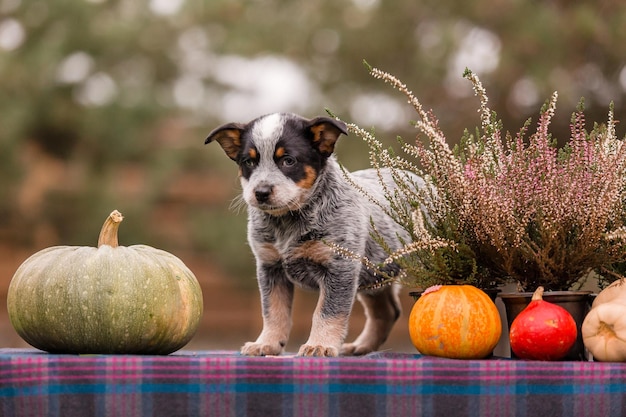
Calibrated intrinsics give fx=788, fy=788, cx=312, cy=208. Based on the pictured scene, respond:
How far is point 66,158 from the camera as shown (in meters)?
10.3

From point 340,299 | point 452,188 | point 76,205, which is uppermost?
point 76,205

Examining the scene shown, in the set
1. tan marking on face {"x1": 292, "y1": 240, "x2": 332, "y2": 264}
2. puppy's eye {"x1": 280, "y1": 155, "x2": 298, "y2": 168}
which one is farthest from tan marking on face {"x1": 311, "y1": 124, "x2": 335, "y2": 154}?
tan marking on face {"x1": 292, "y1": 240, "x2": 332, "y2": 264}

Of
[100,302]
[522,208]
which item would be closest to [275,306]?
[100,302]

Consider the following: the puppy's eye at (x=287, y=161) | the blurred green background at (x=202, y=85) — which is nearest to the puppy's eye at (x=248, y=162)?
the puppy's eye at (x=287, y=161)

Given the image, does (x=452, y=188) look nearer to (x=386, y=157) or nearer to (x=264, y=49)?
(x=386, y=157)

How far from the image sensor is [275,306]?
281cm

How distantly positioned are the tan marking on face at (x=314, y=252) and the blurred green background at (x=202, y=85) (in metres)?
5.71

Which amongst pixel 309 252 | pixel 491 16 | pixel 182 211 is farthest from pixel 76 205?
pixel 309 252

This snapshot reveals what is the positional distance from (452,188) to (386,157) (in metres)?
0.22

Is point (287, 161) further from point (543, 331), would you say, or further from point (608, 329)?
point (608, 329)

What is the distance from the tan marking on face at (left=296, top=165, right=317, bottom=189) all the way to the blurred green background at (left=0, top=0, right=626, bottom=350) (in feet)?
18.4

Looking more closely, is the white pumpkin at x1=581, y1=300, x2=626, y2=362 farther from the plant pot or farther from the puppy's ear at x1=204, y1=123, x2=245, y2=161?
the puppy's ear at x1=204, y1=123, x2=245, y2=161

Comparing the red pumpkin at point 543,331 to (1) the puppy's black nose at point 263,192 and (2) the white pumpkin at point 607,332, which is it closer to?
(2) the white pumpkin at point 607,332

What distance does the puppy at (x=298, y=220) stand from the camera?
8.74ft
